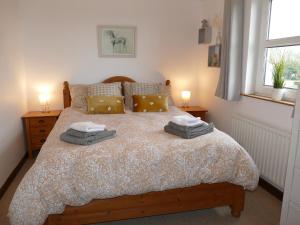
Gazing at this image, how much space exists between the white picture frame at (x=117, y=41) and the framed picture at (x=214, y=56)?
1149mm

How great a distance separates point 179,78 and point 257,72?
1424 mm

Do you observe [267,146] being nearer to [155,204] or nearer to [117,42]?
[155,204]

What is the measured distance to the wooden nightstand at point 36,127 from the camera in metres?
3.32

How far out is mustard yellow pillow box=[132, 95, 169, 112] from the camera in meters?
3.26

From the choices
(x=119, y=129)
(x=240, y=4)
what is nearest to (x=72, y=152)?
(x=119, y=129)

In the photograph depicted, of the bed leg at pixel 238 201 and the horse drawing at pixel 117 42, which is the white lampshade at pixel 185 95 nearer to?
the horse drawing at pixel 117 42

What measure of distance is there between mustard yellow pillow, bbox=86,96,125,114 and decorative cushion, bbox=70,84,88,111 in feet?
0.81

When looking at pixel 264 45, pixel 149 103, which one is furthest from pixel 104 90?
pixel 264 45

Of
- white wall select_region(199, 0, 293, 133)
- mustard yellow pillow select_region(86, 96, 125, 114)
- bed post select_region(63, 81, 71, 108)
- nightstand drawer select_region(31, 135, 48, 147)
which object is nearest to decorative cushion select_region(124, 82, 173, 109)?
mustard yellow pillow select_region(86, 96, 125, 114)

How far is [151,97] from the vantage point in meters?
3.31

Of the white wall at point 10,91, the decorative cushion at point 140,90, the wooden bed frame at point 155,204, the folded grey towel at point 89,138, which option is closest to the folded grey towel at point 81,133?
the folded grey towel at point 89,138

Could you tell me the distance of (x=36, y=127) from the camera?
335 centimetres

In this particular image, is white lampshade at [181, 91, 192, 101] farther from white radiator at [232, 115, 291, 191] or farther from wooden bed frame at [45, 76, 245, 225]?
wooden bed frame at [45, 76, 245, 225]

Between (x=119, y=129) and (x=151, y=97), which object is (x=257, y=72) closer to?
(x=151, y=97)
